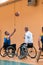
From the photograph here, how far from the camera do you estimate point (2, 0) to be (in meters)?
15.9

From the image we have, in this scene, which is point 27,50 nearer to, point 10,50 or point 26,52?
point 26,52

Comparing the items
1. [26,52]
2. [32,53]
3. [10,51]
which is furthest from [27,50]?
[10,51]

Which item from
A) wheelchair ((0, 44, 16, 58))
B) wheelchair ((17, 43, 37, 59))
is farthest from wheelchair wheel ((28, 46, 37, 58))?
wheelchair ((0, 44, 16, 58))

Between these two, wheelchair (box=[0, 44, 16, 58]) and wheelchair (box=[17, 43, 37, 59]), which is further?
wheelchair (box=[0, 44, 16, 58])

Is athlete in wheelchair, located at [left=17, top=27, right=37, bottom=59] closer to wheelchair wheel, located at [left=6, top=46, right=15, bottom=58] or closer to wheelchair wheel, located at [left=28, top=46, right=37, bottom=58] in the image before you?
wheelchair wheel, located at [left=28, top=46, right=37, bottom=58]

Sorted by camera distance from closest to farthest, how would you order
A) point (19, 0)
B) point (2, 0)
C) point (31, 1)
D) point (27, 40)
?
point (27, 40) → point (31, 1) → point (19, 0) → point (2, 0)

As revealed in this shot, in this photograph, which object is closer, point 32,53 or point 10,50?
point 32,53

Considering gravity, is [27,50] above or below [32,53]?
above

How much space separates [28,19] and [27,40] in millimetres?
2624

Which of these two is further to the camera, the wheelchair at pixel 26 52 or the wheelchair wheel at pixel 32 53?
the wheelchair wheel at pixel 32 53

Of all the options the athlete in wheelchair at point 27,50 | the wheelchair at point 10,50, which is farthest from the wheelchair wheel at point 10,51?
the athlete in wheelchair at point 27,50

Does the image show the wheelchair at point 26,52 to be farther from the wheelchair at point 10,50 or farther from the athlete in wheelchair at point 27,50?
the wheelchair at point 10,50

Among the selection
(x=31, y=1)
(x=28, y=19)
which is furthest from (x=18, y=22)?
(x=31, y=1)

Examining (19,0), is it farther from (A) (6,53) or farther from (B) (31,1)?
(A) (6,53)
